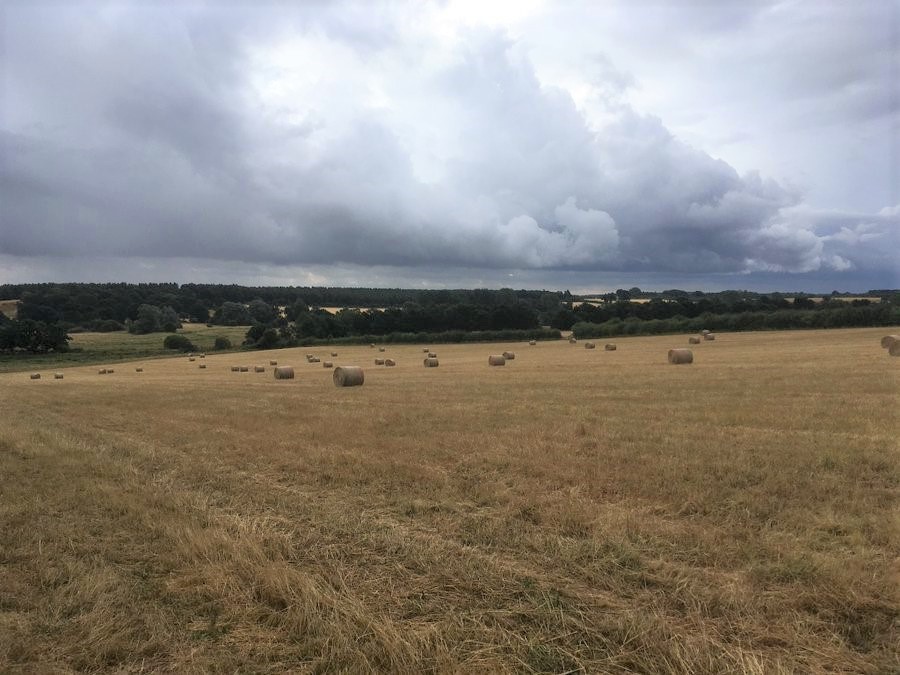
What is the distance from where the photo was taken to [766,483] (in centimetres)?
722

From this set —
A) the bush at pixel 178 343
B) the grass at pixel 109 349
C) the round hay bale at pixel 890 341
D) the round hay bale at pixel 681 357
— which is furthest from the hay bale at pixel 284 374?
the bush at pixel 178 343

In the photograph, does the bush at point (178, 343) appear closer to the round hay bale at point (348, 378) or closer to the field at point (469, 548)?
the round hay bale at point (348, 378)

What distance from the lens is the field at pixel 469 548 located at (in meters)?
4.13

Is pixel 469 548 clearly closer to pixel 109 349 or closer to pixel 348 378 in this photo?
pixel 348 378

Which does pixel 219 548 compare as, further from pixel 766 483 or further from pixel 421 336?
pixel 421 336

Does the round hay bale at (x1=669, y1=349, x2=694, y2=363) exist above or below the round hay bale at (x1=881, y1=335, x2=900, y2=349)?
below

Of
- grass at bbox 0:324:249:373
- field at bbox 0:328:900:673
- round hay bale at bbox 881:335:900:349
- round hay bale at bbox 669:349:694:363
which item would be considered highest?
round hay bale at bbox 881:335:900:349

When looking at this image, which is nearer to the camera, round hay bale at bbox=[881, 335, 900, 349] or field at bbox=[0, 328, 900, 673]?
field at bbox=[0, 328, 900, 673]

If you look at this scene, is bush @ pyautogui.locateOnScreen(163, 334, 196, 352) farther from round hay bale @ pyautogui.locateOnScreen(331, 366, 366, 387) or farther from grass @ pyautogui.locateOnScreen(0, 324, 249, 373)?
round hay bale @ pyautogui.locateOnScreen(331, 366, 366, 387)

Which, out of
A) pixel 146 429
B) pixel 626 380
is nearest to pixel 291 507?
pixel 146 429

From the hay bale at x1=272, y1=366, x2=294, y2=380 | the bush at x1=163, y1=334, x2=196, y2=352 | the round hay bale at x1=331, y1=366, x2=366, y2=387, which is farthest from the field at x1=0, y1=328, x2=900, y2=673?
the bush at x1=163, y1=334, x2=196, y2=352

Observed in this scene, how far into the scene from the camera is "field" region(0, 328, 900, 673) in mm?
4133

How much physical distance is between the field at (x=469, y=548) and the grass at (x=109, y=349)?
63.1 meters

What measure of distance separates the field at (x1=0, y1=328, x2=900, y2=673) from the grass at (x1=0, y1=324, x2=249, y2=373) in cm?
6310
